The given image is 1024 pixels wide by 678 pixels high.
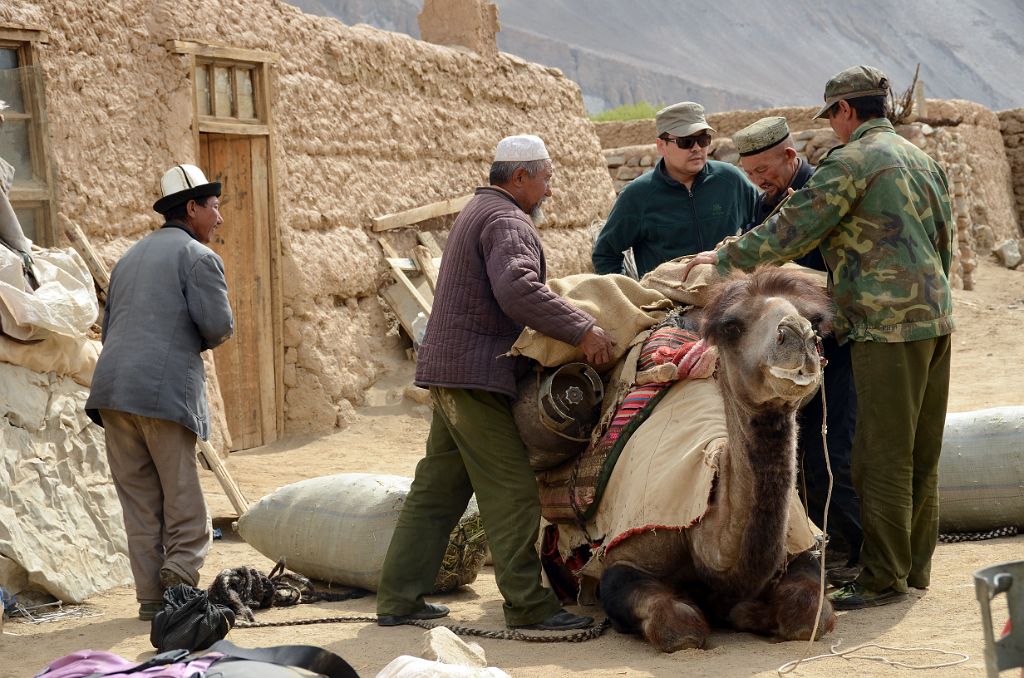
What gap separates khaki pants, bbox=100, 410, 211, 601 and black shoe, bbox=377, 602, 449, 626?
3.21ft

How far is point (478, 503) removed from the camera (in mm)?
5551

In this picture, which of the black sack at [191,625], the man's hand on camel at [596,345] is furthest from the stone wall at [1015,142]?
the black sack at [191,625]

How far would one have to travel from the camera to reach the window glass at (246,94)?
10633 millimetres

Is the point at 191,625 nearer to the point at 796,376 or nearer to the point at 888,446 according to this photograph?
the point at 796,376

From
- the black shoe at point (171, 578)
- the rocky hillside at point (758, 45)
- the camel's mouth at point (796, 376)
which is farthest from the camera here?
the rocky hillside at point (758, 45)

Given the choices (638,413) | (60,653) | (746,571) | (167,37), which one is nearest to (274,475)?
(167,37)

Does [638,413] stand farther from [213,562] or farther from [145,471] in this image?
[213,562]

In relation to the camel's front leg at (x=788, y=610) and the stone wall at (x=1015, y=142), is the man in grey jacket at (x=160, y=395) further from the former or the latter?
the stone wall at (x=1015, y=142)

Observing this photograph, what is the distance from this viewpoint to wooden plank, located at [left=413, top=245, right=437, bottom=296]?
12.3 meters

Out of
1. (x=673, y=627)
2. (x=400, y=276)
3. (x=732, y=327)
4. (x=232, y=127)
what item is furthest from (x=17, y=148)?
(x=673, y=627)

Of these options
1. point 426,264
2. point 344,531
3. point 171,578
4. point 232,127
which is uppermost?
point 232,127

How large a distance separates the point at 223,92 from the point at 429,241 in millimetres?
2902

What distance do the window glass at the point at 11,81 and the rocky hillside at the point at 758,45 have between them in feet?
163

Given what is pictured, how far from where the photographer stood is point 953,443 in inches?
266
